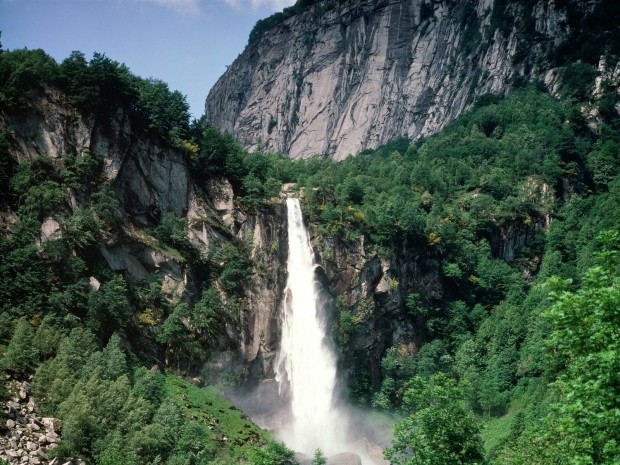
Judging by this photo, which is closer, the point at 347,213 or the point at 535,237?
the point at 347,213

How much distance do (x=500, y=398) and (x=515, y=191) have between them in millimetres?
36085

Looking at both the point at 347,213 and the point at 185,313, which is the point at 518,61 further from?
the point at 185,313

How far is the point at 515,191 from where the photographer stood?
87.1 metres

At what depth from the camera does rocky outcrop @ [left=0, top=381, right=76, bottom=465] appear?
98.8ft

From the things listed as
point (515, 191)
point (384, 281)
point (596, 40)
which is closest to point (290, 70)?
point (596, 40)

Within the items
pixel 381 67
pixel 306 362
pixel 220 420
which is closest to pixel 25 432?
pixel 220 420

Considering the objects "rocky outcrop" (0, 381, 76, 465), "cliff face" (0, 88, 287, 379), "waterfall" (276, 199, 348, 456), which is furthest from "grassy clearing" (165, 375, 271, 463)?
"rocky outcrop" (0, 381, 76, 465)

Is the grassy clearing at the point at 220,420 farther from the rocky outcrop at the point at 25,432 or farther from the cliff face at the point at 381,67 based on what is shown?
the cliff face at the point at 381,67

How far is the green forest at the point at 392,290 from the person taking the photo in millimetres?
23969

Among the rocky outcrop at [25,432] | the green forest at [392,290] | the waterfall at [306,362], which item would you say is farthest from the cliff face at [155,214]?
the rocky outcrop at [25,432]

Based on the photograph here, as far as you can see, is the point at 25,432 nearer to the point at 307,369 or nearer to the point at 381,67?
the point at 307,369

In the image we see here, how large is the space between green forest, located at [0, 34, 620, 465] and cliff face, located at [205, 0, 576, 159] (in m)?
32.0

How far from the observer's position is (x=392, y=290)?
71.1 meters

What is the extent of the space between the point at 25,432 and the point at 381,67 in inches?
5392
